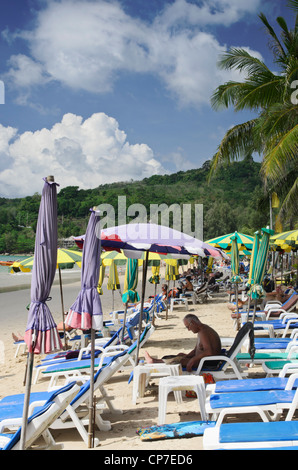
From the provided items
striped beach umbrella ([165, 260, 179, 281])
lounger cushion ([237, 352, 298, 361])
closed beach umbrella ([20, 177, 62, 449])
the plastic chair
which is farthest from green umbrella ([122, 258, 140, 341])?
striped beach umbrella ([165, 260, 179, 281])

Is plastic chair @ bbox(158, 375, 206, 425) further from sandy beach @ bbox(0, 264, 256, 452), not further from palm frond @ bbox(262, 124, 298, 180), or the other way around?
palm frond @ bbox(262, 124, 298, 180)

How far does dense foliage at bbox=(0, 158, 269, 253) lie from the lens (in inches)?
2611

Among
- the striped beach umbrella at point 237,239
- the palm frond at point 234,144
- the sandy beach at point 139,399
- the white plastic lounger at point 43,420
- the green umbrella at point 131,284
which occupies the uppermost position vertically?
the palm frond at point 234,144

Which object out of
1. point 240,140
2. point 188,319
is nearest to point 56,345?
point 188,319

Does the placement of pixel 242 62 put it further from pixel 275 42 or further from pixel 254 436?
pixel 254 436

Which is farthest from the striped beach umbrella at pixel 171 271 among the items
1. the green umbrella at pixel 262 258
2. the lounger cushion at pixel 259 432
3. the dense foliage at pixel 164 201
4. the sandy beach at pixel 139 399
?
the dense foliage at pixel 164 201

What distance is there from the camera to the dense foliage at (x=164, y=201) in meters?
66.3

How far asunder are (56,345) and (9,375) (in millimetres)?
4622

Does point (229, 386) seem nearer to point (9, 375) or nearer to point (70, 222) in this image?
point (9, 375)

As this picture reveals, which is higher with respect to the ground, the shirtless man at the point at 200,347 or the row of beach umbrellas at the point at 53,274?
the row of beach umbrellas at the point at 53,274

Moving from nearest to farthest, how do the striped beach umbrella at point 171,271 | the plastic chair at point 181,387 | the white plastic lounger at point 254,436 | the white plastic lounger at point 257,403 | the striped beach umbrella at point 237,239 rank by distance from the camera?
the white plastic lounger at point 254,436 → the white plastic lounger at point 257,403 → the plastic chair at point 181,387 → the striped beach umbrella at point 237,239 → the striped beach umbrella at point 171,271

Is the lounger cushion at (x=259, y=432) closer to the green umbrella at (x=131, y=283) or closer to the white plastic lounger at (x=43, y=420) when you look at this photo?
the white plastic lounger at (x=43, y=420)

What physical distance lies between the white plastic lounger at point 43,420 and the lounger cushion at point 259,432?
59.2 inches

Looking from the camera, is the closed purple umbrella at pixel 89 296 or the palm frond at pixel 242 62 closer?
the closed purple umbrella at pixel 89 296
